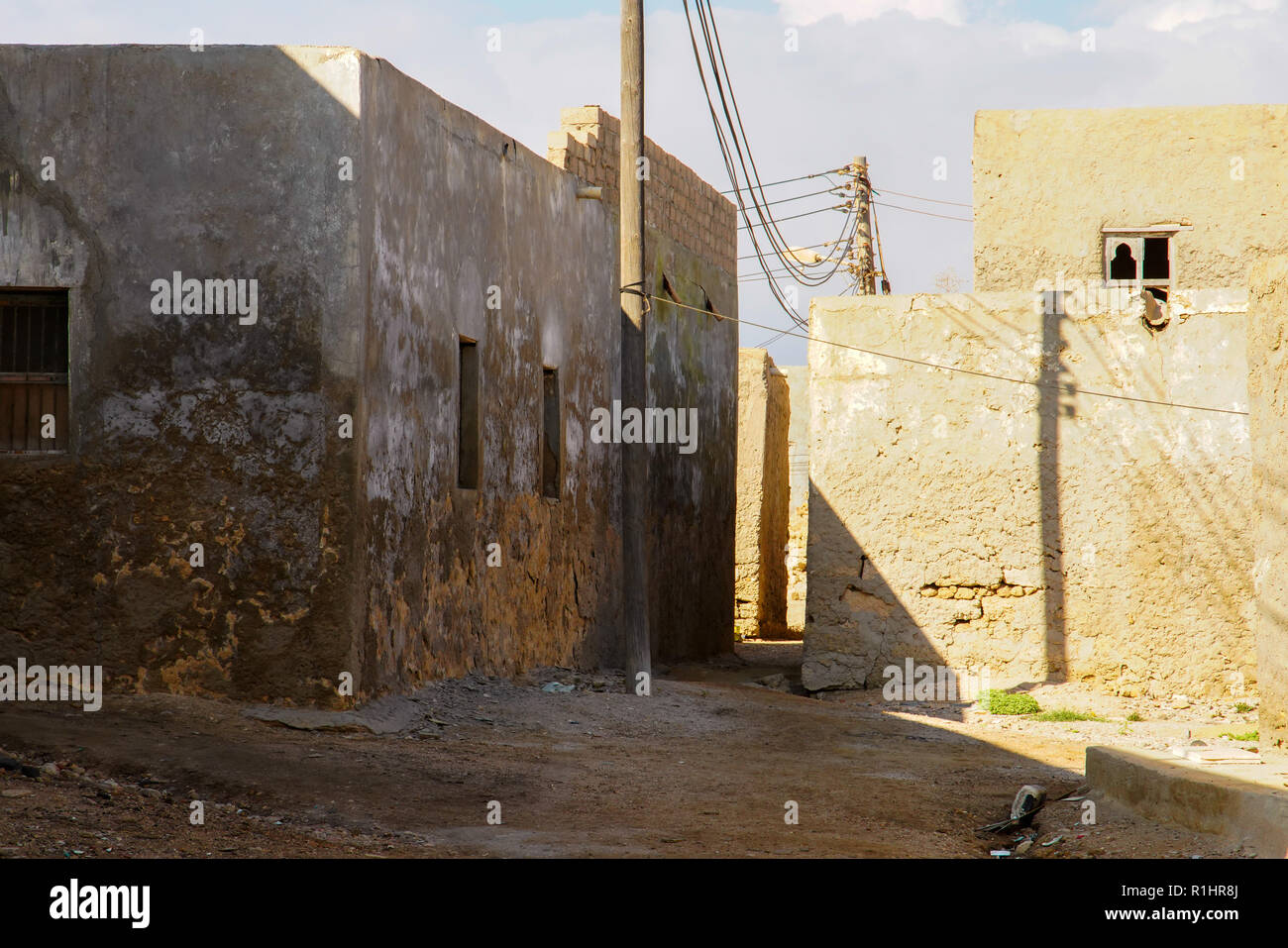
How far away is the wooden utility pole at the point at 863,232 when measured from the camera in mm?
27812

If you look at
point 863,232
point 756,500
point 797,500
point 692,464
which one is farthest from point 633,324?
point 863,232

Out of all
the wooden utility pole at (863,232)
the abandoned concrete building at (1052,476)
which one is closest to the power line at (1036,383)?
the abandoned concrete building at (1052,476)

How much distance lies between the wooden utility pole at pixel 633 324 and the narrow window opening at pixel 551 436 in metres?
0.57

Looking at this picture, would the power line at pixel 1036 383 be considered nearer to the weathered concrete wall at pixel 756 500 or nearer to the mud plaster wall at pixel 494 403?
the mud plaster wall at pixel 494 403

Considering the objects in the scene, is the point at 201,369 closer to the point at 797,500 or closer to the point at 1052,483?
the point at 1052,483

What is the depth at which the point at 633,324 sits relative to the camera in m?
11.6

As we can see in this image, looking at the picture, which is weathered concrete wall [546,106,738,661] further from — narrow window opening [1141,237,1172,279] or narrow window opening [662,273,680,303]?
narrow window opening [1141,237,1172,279]

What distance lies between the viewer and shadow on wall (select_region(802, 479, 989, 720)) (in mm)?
11773

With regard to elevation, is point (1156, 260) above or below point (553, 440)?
above

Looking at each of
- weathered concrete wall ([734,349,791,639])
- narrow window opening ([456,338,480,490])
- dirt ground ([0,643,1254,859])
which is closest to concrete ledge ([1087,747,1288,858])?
dirt ground ([0,643,1254,859])

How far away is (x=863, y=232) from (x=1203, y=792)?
23.2m

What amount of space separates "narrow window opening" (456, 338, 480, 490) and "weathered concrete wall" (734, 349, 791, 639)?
8.41m

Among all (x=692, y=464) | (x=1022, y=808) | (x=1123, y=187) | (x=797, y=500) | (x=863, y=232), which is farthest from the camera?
(x=863, y=232)
